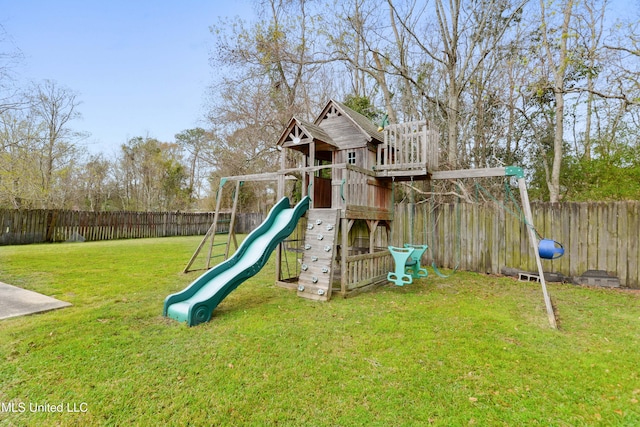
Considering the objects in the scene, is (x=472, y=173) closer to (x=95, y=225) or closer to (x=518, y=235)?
(x=518, y=235)

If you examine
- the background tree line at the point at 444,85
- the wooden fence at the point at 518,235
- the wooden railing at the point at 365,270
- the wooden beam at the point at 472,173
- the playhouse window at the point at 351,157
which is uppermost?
the background tree line at the point at 444,85

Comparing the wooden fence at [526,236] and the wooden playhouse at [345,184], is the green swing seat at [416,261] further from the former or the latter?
the wooden fence at [526,236]

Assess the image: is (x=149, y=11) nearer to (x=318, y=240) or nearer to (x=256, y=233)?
(x=256, y=233)

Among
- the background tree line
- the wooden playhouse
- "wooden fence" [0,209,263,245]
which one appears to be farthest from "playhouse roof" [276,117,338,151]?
the background tree line

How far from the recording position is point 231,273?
5070mm

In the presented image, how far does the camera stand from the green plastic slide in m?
4.33

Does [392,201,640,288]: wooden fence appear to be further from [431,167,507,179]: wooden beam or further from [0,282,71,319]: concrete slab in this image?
[0,282,71,319]: concrete slab

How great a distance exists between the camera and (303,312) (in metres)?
4.89

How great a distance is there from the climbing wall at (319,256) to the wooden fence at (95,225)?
454 centimetres

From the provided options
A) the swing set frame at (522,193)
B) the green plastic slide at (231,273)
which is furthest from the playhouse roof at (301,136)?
Result: the swing set frame at (522,193)

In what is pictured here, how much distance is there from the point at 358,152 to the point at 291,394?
229 inches

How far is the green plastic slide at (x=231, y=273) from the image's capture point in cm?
433

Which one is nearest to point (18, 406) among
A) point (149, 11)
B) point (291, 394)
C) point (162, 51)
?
point (291, 394)

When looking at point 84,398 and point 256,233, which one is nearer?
point 84,398
